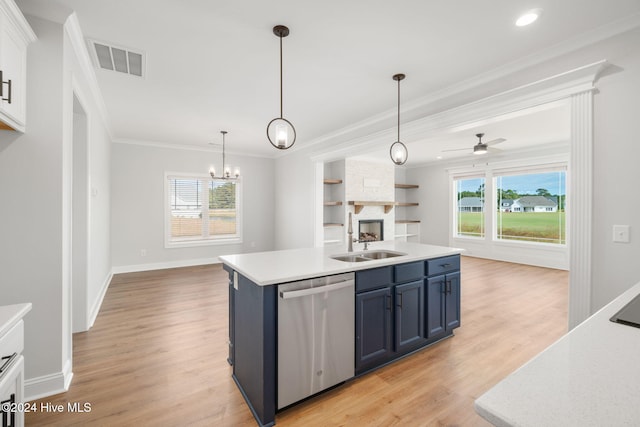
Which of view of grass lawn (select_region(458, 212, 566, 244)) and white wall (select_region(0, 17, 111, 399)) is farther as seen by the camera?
view of grass lawn (select_region(458, 212, 566, 244))

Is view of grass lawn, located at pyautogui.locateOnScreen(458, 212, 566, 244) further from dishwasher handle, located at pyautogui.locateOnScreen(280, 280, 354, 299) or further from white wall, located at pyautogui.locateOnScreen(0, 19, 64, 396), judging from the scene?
white wall, located at pyautogui.locateOnScreen(0, 19, 64, 396)

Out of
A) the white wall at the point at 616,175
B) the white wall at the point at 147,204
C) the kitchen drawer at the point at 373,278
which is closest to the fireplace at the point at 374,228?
the white wall at the point at 147,204

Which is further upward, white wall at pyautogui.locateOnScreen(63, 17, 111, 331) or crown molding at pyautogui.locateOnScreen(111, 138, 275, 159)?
crown molding at pyautogui.locateOnScreen(111, 138, 275, 159)

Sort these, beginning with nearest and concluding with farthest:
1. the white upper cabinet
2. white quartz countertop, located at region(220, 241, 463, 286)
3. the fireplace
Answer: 1. the white upper cabinet
2. white quartz countertop, located at region(220, 241, 463, 286)
3. the fireplace

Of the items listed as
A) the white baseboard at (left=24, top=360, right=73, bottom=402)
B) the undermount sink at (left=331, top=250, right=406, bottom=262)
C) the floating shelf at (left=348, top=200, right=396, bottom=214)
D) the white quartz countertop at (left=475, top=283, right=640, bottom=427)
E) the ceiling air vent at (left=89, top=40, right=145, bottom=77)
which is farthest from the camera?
the floating shelf at (left=348, top=200, right=396, bottom=214)

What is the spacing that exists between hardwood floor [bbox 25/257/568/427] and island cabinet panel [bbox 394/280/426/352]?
173 millimetres

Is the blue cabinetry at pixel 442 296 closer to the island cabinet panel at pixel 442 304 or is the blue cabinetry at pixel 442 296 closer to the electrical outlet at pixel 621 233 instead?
the island cabinet panel at pixel 442 304

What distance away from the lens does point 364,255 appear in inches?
117

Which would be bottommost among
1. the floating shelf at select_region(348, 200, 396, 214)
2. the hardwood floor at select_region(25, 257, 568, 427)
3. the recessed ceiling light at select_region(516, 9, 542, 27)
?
the hardwood floor at select_region(25, 257, 568, 427)

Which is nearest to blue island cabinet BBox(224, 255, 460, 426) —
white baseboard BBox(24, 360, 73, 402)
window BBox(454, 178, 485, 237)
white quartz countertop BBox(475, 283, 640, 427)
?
white baseboard BBox(24, 360, 73, 402)

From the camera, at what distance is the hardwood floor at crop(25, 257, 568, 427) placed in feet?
6.17

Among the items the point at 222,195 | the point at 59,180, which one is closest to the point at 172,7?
the point at 59,180

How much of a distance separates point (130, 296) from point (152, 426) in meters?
3.22

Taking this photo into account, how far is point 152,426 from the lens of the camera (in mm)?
1789
